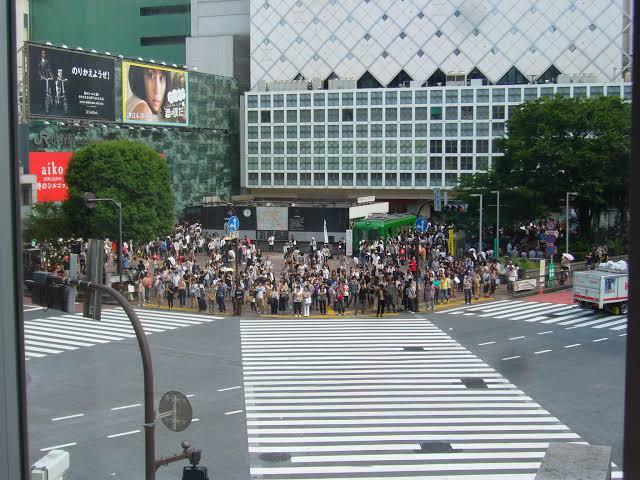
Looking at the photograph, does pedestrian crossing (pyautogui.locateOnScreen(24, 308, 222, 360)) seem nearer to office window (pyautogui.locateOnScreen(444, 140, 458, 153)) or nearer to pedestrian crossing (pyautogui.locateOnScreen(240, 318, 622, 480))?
pedestrian crossing (pyautogui.locateOnScreen(240, 318, 622, 480))

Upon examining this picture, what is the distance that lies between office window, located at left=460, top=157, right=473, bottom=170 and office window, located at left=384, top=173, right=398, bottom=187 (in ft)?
10.1

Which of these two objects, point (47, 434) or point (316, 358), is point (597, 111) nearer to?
point (316, 358)

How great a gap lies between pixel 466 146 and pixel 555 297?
Result: 711 inches

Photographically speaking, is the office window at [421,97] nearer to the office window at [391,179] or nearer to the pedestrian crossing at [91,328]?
the office window at [391,179]

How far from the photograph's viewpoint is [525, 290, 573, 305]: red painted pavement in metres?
15.7

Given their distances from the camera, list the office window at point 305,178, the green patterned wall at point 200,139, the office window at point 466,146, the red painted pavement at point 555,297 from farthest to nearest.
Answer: the office window at point 305,178
the office window at point 466,146
the green patterned wall at point 200,139
the red painted pavement at point 555,297

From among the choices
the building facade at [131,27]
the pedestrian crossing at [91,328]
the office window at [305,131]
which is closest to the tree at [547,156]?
the pedestrian crossing at [91,328]

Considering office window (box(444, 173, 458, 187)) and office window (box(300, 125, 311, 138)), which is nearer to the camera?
office window (box(444, 173, 458, 187))

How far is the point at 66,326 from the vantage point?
12.8 metres

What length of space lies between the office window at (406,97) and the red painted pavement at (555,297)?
1912cm

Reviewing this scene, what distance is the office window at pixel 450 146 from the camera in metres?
33.6

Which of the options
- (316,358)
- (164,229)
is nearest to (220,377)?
(316,358)

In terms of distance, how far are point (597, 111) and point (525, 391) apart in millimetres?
13579

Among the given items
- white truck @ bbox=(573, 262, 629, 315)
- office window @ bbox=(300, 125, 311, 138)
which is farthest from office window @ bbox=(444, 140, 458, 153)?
white truck @ bbox=(573, 262, 629, 315)
